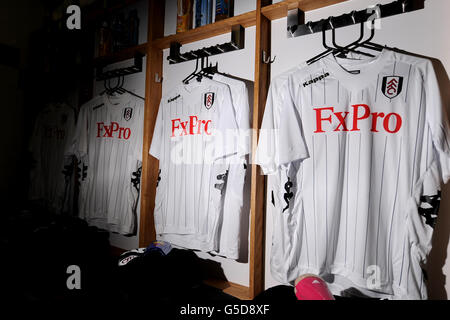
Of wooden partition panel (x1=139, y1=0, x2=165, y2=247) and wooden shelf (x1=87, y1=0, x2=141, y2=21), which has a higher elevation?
wooden shelf (x1=87, y1=0, x2=141, y2=21)

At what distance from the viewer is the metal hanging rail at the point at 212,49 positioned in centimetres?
126

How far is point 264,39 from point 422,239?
3.27ft

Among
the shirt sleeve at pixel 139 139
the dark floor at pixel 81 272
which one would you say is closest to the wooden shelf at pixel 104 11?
the shirt sleeve at pixel 139 139

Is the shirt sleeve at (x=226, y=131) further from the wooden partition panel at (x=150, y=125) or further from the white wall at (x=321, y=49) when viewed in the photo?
the wooden partition panel at (x=150, y=125)

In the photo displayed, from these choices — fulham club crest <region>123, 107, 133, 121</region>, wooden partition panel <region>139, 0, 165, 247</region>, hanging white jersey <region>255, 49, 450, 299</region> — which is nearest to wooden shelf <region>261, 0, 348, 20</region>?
hanging white jersey <region>255, 49, 450, 299</region>

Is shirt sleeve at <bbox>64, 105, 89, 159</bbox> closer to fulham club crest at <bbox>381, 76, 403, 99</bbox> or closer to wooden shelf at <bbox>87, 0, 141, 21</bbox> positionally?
wooden shelf at <bbox>87, 0, 141, 21</bbox>

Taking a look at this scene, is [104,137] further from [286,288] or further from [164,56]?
[286,288]

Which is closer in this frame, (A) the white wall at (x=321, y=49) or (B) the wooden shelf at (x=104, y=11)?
(A) the white wall at (x=321, y=49)

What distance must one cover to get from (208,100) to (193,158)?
0.31m

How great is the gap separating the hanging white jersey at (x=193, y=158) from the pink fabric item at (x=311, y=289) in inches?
19.6

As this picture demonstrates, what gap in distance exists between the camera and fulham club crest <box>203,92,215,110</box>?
130 cm

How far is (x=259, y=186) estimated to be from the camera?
1125 millimetres

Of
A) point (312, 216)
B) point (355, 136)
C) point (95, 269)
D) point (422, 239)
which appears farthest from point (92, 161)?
point (422, 239)

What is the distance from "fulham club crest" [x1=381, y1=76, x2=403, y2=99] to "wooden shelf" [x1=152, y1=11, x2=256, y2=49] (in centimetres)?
66
